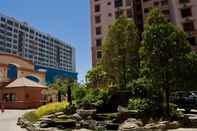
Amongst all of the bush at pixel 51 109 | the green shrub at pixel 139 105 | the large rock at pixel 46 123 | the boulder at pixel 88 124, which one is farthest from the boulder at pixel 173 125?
the bush at pixel 51 109

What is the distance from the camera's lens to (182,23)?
5225 cm

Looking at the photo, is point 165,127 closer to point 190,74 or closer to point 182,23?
point 190,74

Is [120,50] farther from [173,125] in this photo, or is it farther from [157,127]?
[157,127]

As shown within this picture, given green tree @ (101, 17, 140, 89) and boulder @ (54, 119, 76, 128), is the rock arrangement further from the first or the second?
green tree @ (101, 17, 140, 89)

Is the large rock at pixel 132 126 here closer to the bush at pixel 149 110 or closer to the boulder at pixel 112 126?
the boulder at pixel 112 126

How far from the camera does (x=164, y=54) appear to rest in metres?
18.3

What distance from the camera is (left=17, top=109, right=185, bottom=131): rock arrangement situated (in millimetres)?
16062

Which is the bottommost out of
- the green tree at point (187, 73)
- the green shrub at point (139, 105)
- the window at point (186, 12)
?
the green shrub at point (139, 105)

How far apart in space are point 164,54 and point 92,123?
629 centimetres

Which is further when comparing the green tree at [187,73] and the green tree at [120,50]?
the green tree at [120,50]

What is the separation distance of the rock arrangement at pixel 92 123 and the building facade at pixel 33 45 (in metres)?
94.4

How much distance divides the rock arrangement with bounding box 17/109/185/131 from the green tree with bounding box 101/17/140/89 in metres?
12.4

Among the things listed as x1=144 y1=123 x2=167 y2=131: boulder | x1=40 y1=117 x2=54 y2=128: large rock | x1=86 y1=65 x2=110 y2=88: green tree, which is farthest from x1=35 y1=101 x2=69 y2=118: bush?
x1=86 y1=65 x2=110 y2=88: green tree

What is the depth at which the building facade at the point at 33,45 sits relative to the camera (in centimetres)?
13407
